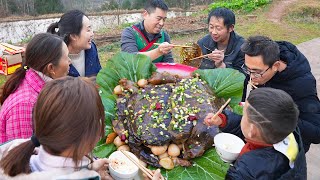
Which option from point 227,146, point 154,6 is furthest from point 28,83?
point 154,6

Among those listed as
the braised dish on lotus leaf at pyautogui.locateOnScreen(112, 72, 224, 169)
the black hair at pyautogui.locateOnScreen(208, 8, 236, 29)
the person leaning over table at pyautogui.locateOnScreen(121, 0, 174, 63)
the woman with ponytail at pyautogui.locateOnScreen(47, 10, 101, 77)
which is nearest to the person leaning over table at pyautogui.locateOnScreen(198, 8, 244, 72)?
the black hair at pyautogui.locateOnScreen(208, 8, 236, 29)

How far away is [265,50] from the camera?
2.60m

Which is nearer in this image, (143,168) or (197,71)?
(143,168)

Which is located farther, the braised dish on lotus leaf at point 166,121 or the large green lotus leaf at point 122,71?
the large green lotus leaf at point 122,71

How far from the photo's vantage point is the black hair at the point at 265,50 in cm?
259

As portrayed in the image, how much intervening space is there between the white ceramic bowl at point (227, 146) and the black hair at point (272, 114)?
260mm

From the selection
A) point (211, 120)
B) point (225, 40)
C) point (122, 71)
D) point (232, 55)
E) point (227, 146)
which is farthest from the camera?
point (225, 40)

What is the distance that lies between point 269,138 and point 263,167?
0.17 meters

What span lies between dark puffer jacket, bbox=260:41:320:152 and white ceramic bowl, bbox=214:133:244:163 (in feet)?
2.56

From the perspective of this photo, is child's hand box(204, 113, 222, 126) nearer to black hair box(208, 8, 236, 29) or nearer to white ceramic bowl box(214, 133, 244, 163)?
white ceramic bowl box(214, 133, 244, 163)

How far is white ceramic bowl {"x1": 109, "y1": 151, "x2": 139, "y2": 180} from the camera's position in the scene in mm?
1958

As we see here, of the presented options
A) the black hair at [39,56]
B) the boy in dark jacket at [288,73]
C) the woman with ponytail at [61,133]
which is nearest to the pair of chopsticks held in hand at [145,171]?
the woman with ponytail at [61,133]

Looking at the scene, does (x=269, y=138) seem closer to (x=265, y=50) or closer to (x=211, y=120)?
(x=211, y=120)

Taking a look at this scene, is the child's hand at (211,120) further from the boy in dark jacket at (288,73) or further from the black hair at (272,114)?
the boy in dark jacket at (288,73)
